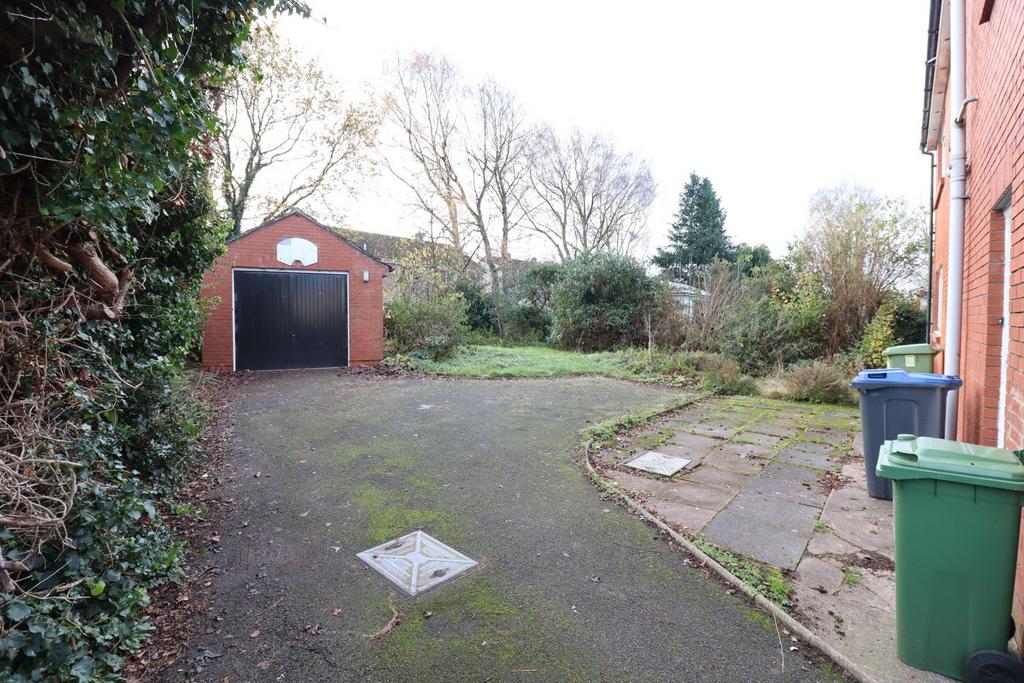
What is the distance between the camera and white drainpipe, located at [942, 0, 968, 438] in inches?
174

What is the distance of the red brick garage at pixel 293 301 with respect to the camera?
1112 centimetres

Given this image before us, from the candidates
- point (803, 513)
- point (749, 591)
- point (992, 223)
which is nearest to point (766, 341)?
point (992, 223)

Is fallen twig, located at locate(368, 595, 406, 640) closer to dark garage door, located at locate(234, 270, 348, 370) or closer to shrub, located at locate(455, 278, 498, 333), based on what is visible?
dark garage door, located at locate(234, 270, 348, 370)

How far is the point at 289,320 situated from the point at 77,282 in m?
9.23

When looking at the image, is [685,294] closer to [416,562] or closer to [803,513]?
[803,513]

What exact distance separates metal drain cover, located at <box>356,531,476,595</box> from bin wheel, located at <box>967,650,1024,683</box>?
2386 millimetres

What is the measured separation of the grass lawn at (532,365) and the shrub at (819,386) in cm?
276

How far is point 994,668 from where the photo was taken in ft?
6.47

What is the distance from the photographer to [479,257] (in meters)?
22.0

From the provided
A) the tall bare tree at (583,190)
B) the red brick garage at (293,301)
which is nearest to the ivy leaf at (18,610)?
the red brick garage at (293,301)

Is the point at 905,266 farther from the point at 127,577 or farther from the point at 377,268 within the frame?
the point at 127,577

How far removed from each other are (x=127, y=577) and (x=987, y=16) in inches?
256

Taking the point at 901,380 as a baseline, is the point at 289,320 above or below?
above

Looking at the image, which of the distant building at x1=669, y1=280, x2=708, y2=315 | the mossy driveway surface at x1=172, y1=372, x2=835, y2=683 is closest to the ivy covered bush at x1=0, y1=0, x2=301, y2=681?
the mossy driveway surface at x1=172, y1=372, x2=835, y2=683
